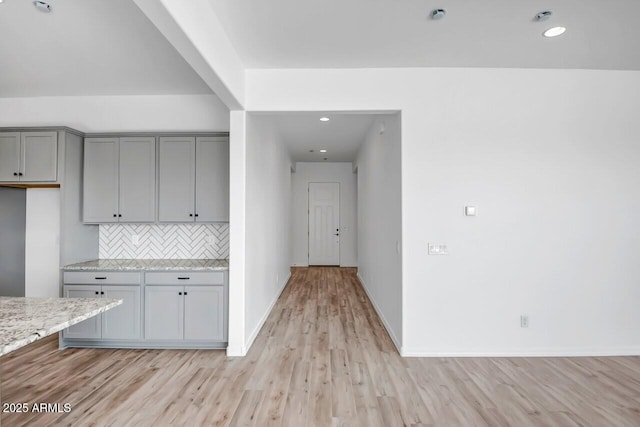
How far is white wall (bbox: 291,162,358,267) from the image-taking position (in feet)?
27.3

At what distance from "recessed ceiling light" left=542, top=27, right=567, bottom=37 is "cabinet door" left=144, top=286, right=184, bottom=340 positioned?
4058mm

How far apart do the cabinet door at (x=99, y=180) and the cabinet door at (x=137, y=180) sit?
3.5 inches

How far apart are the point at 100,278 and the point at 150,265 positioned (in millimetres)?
493

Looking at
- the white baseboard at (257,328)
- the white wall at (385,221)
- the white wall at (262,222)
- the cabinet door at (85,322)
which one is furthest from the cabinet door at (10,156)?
the white wall at (385,221)

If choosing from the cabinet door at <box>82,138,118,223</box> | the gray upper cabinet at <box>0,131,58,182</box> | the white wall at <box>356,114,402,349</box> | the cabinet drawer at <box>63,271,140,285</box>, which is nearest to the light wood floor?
the white wall at <box>356,114,402,349</box>

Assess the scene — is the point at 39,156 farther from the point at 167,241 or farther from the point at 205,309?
the point at 205,309

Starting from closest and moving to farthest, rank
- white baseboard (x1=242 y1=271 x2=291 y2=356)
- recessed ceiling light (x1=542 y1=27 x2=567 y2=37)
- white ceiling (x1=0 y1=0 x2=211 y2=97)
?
white ceiling (x1=0 y1=0 x2=211 y2=97), recessed ceiling light (x1=542 y1=27 x2=567 y2=37), white baseboard (x1=242 y1=271 x2=291 y2=356)

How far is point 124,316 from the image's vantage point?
10.7ft

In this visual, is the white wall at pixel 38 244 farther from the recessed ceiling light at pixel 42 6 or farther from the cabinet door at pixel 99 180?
the recessed ceiling light at pixel 42 6

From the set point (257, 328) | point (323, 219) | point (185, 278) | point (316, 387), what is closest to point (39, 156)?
point (185, 278)

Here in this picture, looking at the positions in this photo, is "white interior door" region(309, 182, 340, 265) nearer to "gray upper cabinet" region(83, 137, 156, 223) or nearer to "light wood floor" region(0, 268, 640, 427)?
"light wood floor" region(0, 268, 640, 427)

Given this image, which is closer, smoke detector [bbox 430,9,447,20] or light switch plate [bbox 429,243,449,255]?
smoke detector [bbox 430,9,447,20]

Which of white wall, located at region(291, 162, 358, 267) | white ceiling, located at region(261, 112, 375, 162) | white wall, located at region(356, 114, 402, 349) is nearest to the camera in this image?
white wall, located at region(356, 114, 402, 349)

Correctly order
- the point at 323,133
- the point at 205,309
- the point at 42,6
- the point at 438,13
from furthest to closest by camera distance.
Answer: the point at 323,133
the point at 205,309
the point at 438,13
the point at 42,6
